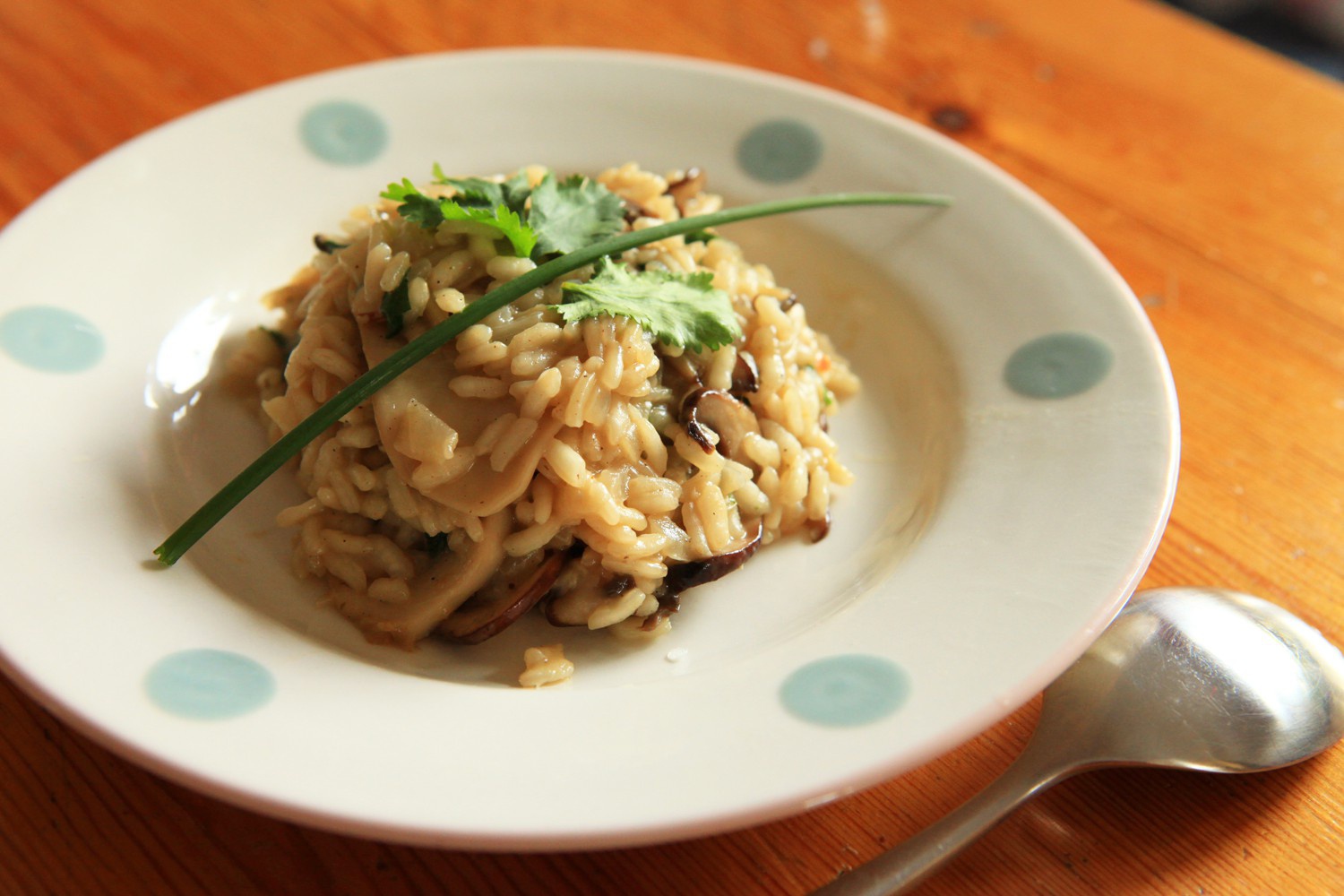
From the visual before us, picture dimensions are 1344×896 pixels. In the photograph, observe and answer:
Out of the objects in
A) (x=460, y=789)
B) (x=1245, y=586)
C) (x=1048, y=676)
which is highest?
(x=460, y=789)

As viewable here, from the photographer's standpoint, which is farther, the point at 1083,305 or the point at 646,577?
the point at 1083,305

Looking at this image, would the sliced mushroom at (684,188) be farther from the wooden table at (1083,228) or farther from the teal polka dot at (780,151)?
the wooden table at (1083,228)

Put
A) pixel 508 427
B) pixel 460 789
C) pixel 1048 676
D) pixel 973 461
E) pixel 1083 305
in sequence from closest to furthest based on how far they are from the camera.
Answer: pixel 460 789
pixel 1048 676
pixel 508 427
pixel 973 461
pixel 1083 305

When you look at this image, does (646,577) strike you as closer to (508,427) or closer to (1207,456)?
(508,427)

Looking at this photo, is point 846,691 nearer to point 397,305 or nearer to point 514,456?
point 514,456

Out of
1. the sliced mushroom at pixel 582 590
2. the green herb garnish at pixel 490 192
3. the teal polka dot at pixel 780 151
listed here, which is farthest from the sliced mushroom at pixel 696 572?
the teal polka dot at pixel 780 151

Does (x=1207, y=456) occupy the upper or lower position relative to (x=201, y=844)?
lower

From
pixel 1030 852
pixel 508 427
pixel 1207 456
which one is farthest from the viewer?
pixel 1207 456

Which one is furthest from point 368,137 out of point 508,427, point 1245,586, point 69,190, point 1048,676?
point 1245,586
